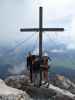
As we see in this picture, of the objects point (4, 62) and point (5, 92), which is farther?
point (4, 62)

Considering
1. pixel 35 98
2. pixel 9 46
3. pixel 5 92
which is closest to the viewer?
pixel 5 92

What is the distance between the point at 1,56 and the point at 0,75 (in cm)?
24

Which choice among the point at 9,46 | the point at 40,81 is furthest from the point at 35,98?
the point at 9,46

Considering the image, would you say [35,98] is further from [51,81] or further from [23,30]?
[23,30]

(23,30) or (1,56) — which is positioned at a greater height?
(23,30)

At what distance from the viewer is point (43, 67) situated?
3193 mm

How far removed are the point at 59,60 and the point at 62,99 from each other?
1.81ft

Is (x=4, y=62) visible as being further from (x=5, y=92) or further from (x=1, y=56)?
(x=5, y=92)

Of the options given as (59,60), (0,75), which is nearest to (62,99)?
(59,60)

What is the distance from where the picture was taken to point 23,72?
3.38m

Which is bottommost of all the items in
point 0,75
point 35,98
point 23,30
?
point 35,98

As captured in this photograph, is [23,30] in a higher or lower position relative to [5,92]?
higher

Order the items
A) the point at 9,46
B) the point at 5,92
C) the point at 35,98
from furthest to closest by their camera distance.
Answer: the point at 9,46 → the point at 35,98 → the point at 5,92

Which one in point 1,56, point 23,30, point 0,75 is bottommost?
point 0,75
